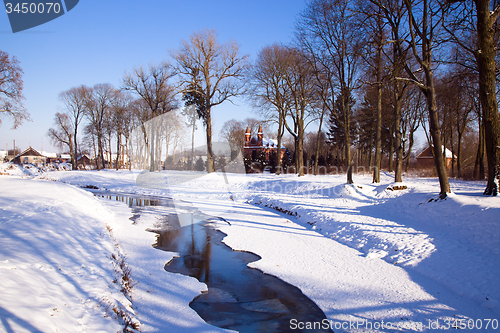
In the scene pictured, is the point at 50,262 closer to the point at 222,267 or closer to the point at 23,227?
the point at 23,227

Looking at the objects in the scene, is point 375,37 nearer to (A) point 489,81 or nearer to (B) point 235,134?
(A) point 489,81

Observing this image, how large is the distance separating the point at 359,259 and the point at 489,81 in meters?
7.98

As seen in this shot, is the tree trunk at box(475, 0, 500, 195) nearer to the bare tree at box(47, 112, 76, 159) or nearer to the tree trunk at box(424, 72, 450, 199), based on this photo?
the tree trunk at box(424, 72, 450, 199)

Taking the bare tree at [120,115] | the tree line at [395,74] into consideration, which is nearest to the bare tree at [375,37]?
the tree line at [395,74]

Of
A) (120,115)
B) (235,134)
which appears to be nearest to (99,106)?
(120,115)

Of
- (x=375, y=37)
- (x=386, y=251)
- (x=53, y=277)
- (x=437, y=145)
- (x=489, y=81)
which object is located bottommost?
(x=386, y=251)

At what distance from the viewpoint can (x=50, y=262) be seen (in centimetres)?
512

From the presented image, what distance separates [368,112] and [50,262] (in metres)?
38.5

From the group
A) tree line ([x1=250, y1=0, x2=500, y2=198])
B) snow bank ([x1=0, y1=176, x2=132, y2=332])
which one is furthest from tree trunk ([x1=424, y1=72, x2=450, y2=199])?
snow bank ([x1=0, y1=176, x2=132, y2=332])

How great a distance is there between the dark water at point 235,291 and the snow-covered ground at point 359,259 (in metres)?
0.29

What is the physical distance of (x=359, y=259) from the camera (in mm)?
8125

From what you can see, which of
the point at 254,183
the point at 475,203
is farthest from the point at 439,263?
the point at 254,183

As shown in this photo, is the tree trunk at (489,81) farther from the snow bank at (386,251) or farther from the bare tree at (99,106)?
the bare tree at (99,106)

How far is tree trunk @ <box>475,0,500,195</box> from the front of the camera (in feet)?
32.6
